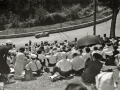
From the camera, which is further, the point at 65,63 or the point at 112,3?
the point at 112,3

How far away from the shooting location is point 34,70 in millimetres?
11758

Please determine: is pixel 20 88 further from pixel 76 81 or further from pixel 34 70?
pixel 76 81

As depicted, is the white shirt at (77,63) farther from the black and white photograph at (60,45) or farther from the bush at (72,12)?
the bush at (72,12)

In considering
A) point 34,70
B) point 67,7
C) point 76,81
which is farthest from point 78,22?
point 76,81

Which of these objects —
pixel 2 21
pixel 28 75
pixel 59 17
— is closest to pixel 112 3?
pixel 28 75

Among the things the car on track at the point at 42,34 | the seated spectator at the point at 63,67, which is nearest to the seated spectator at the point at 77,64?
the seated spectator at the point at 63,67

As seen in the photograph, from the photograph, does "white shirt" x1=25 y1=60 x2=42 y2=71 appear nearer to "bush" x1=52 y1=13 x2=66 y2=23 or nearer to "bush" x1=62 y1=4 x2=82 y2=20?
"bush" x1=52 y1=13 x2=66 y2=23

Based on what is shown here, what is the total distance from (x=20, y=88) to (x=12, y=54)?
206 inches

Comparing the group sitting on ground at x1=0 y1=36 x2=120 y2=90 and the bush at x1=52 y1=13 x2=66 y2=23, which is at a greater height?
the group sitting on ground at x1=0 y1=36 x2=120 y2=90

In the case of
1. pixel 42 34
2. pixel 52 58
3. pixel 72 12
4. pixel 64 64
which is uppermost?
pixel 64 64

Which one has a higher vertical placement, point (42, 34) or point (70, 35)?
point (42, 34)

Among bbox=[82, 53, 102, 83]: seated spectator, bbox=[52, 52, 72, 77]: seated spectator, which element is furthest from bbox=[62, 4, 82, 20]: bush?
bbox=[82, 53, 102, 83]: seated spectator

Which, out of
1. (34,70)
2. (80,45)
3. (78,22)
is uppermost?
(80,45)

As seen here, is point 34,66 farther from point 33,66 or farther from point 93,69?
point 93,69
